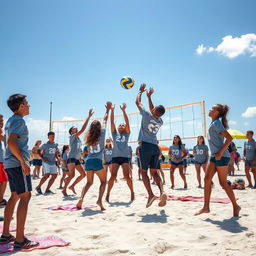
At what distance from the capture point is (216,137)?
3.28m

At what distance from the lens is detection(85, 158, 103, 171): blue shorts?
13.1 ft

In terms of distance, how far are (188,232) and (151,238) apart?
44 cm

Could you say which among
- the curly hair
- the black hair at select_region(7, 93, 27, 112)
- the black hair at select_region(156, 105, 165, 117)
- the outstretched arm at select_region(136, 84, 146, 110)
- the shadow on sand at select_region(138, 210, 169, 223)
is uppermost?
the outstretched arm at select_region(136, 84, 146, 110)

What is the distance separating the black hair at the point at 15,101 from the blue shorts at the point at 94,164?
1.84 meters

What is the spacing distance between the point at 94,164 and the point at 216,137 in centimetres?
195

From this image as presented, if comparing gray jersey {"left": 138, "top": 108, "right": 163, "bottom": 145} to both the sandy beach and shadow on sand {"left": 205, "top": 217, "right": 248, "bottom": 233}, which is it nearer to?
the sandy beach

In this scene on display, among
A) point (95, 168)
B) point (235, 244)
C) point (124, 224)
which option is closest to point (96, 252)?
point (124, 224)

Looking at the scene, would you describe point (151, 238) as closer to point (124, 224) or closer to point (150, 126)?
point (124, 224)

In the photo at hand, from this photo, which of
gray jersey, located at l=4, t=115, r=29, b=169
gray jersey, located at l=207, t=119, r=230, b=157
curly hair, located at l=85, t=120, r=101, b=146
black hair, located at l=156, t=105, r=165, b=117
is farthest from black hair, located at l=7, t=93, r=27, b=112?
gray jersey, located at l=207, t=119, r=230, b=157

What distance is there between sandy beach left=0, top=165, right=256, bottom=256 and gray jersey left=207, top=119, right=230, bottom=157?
87 centimetres

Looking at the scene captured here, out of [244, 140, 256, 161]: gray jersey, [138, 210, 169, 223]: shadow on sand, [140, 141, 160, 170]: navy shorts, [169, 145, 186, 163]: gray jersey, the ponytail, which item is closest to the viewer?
[138, 210, 169, 223]: shadow on sand

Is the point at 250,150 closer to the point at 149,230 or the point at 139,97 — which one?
the point at 139,97

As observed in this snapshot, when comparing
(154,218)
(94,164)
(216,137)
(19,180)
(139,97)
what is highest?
(139,97)

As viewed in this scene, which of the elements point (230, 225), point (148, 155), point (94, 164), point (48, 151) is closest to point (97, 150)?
point (94, 164)
